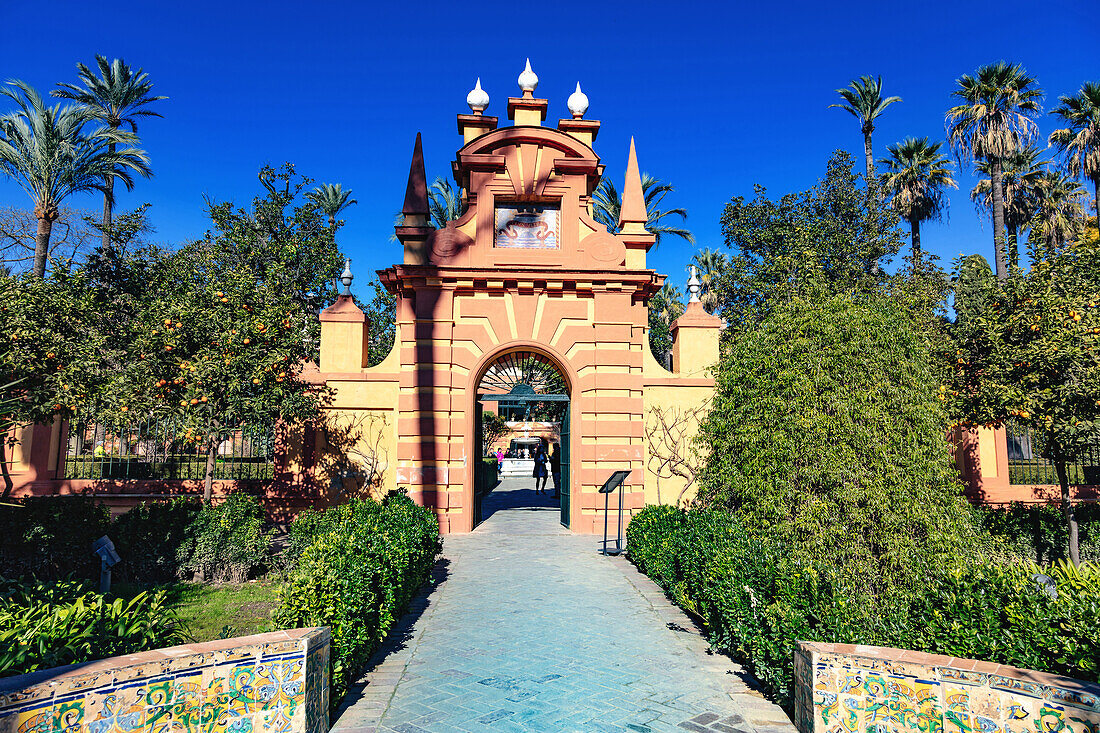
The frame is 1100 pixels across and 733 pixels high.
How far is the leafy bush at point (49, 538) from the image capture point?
9.19 m

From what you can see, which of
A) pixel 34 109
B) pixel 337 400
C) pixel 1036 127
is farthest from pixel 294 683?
pixel 1036 127

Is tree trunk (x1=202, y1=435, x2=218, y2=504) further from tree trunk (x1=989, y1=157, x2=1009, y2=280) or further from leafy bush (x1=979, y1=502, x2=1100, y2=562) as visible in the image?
tree trunk (x1=989, y1=157, x2=1009, y2=280)

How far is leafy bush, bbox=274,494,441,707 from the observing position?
5.30m

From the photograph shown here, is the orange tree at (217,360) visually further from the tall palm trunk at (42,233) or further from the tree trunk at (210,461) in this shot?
the tall palm trunk at (42,233)

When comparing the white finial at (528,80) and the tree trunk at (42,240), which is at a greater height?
the white finial at (528,80)

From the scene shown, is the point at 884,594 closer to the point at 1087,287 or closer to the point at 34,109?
the point at 1087,287

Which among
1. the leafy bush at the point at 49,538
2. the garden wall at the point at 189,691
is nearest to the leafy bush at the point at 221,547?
the leafy bush at the point at 49,538

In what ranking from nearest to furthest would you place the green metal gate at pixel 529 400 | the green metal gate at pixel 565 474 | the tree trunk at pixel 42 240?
the green metal gate at pixel 529 400 < the green metal gate at pixel 565 474 < the tree trunk at pixel 42 240

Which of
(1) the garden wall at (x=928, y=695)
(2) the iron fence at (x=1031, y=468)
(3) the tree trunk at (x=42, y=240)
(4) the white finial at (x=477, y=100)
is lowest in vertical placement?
(1) the garden wall at (x=928, y=695)

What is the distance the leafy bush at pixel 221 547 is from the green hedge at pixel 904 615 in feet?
22.5

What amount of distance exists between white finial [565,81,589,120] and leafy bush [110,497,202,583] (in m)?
12.2

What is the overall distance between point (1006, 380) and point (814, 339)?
6683 millimetres

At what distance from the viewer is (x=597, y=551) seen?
40.4 ft

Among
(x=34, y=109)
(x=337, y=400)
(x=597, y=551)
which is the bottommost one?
(x=597, y=551)
